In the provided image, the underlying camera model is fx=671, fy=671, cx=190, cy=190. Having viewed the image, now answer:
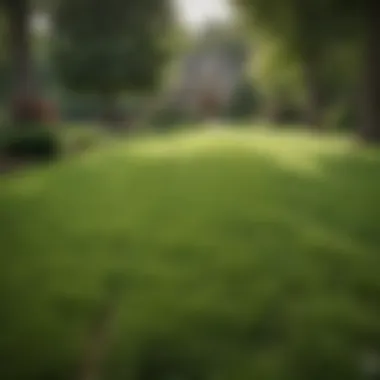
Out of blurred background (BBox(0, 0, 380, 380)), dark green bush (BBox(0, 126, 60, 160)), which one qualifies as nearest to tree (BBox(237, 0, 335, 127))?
blurred background (BBox(0, 0, 380, 380))

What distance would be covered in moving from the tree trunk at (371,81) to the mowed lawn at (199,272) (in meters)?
2.02

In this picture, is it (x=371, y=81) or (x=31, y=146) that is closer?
(x=371, y=81)

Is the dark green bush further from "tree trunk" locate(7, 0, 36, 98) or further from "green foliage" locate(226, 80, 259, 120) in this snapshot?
"green foliage" locate(226, 80, 259, 120)

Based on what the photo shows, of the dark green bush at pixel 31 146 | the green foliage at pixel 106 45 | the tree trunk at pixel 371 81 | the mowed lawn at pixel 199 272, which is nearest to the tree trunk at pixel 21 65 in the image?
the dark green bush at pixel 31 146

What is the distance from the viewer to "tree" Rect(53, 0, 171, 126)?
19.7m

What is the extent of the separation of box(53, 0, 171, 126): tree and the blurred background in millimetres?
2795

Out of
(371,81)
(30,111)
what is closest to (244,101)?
(30,111)

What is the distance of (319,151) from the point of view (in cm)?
1062

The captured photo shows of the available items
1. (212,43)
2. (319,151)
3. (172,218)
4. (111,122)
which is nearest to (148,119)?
(111,122)

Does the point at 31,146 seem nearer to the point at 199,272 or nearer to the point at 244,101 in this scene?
the point at 199,272

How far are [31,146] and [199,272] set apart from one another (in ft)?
24.2

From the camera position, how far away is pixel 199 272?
5.50 m

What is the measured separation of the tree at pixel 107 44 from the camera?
1966 cm

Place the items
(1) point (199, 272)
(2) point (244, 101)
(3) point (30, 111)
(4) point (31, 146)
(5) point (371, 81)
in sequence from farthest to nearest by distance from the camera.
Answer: (2) point (244, 101) → (3) point (30, 111) → (4) point (31, 146) → (5) point (371, 81) → (1) point (199, 272)
